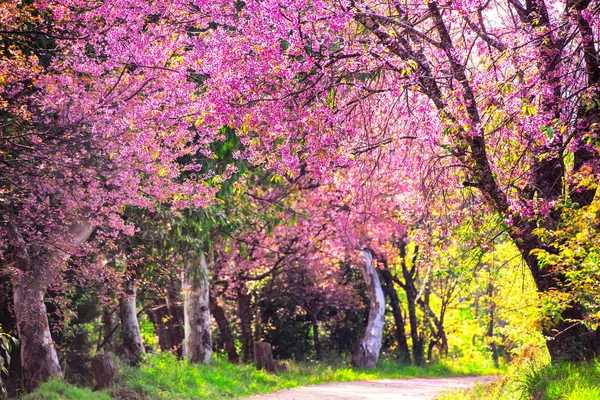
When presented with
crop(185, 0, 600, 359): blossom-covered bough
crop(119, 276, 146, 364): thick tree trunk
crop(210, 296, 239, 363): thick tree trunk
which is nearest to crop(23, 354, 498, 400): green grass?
crop(119, 276, 146, 364): thick tree trunk

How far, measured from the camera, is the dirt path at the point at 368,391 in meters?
14.8

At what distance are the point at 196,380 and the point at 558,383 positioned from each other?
28.3 ft

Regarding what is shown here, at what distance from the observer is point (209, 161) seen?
1320 centimetres

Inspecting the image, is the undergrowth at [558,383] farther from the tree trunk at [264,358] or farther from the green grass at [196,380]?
the tree trunk at [264,358]

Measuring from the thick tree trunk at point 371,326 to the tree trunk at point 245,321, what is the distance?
3.62m

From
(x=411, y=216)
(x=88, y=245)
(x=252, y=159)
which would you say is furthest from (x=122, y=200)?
(x=411, y=216)

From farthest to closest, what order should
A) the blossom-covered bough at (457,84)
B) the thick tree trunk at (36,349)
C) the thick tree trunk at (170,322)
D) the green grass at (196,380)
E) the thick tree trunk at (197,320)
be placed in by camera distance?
the thick tree trunk at (170,322), the thick tree trunk at (197,320), the green grass at (196,380), the thick tree trunk at (36,349), the blossom-covered bough at (457,84)

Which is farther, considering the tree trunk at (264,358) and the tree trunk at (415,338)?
the tree trunk at (415,338)

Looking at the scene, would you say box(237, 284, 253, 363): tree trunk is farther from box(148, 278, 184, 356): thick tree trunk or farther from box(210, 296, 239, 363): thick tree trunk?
box(148, 278, 184, 356): thick tree trunk

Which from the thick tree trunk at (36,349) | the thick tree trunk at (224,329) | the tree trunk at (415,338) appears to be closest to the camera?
the thick tree trunk at (36,349)

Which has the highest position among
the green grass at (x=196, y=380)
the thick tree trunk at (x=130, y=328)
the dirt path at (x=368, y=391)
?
the thick tree trunk at (x=130, y=328)

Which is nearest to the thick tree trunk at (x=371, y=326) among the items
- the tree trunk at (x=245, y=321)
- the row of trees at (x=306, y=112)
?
the tree trunk at (x=245, y=321)

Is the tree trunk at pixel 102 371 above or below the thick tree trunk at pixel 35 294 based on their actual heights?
below

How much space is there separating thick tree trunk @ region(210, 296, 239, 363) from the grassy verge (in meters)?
14.2
